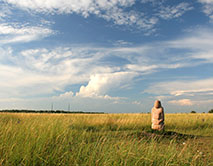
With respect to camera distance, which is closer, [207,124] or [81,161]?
[81,161]

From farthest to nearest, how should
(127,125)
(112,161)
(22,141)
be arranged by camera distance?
(127,125) < (22,141) < (112,161)

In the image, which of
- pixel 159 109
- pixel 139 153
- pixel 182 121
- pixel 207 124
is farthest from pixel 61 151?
pixel 207 124

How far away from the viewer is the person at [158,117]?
36.1 ft

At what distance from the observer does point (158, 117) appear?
36.4 ft

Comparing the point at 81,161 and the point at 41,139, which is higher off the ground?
the point at 41,139

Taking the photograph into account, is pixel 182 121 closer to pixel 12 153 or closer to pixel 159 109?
pixel 159 109

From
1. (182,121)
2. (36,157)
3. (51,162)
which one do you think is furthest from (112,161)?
(182,121)

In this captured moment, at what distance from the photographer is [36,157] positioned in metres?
4.29

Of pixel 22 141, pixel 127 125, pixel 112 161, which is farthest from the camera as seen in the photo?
pixel 127 125

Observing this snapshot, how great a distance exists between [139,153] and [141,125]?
9527mm

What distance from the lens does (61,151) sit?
15.6 ft

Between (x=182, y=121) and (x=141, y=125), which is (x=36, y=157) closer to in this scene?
(x=141, y=125)

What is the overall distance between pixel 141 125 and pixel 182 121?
3.97 metres

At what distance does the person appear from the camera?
434 inches
